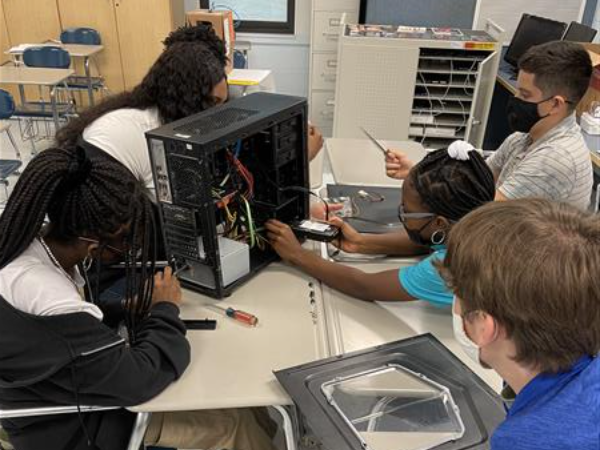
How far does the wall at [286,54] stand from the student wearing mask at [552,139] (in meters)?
3.01

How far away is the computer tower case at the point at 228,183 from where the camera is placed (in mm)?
1192

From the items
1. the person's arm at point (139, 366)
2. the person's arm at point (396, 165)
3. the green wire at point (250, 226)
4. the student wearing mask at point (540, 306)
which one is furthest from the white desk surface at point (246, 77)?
the student wearing mask at point (540, 306)

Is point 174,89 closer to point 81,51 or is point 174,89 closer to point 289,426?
point 289,426

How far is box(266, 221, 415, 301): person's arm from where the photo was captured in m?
1.31

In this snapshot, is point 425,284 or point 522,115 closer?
point 425,284

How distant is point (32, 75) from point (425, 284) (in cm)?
364

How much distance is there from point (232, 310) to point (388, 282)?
382 mm

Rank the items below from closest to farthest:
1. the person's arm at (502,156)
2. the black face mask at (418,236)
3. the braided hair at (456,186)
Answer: the braided hair at (456,186)
the black face mask at (418,236)
the person's arm at (502,156)

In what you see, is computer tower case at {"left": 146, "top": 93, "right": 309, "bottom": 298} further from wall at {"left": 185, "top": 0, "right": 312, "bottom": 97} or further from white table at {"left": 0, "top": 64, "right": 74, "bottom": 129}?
wall at {"left": 185, "top": 0, "right": 312, "bottom": 97}

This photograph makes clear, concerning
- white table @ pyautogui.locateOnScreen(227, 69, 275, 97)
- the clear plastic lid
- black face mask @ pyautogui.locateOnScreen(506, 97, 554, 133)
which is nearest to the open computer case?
the clear plastic lid

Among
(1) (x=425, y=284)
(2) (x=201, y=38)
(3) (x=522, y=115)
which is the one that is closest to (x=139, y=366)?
(1) (x=425, y=284)

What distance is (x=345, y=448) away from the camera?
3.01ft

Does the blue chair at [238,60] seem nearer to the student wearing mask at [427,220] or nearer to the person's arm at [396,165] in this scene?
the person's arm at [396,165]

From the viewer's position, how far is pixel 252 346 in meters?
1.18
